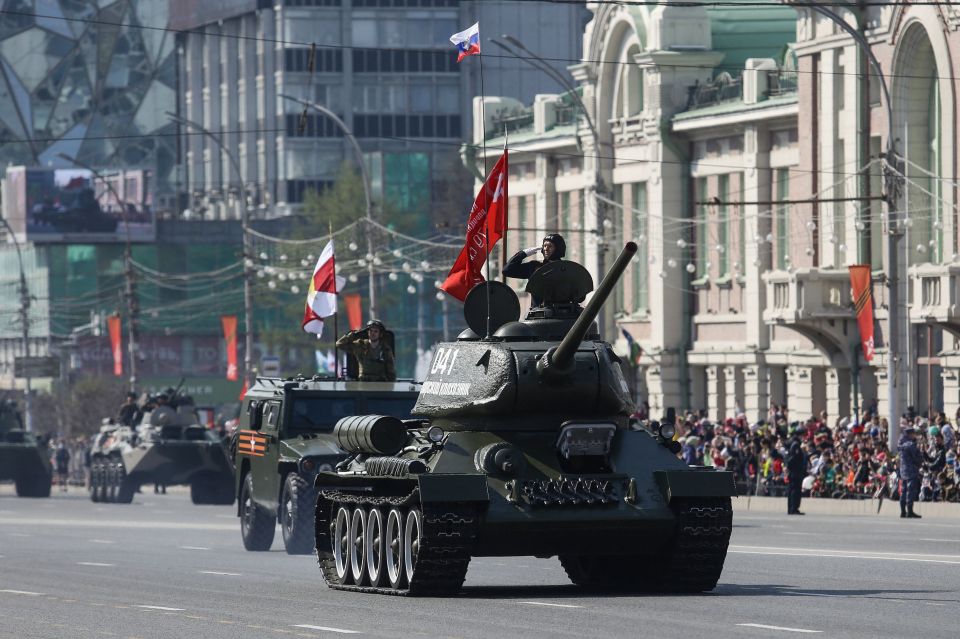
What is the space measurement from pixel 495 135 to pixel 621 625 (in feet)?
184

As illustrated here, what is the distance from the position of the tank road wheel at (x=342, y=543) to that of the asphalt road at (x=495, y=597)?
422 mm

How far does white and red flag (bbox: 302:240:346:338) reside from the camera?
1581 inches

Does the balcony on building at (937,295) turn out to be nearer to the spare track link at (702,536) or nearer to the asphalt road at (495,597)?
the asphalt road at (495,597)

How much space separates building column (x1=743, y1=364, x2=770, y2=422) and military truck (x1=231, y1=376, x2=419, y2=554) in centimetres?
2816

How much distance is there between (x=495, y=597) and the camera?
69.3 feet

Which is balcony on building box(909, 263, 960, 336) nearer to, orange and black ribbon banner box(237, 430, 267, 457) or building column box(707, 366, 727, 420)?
building column box(707, 366, 727, 420)

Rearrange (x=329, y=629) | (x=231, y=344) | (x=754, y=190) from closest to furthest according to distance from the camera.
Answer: (x=329, y=629) < (x=754, y=190) < (x=231, y=344)

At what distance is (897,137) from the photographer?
168 ft

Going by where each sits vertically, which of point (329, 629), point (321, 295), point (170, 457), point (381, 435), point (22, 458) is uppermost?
point (321, 295)

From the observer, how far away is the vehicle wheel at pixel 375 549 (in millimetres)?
21688

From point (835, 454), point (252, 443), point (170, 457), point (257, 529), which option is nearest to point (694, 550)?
point (257, 529)

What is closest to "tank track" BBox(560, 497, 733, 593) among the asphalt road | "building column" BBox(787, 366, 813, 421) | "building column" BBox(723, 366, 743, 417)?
the asphalt road

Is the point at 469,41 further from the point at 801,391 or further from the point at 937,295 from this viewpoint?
the point at 801,391

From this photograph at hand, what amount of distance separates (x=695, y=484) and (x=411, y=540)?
232cm
